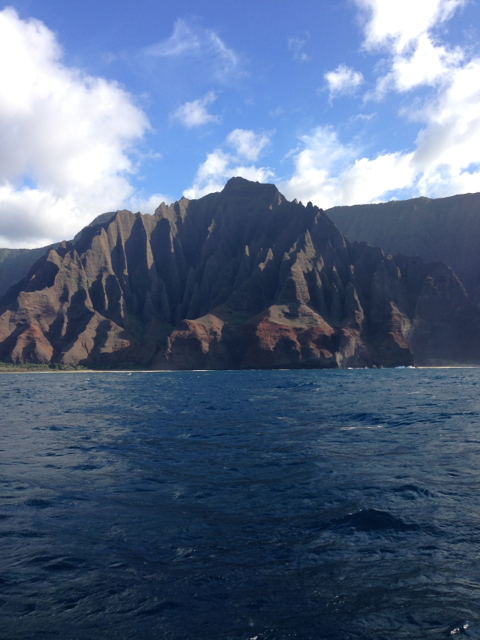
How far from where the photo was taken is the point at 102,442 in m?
26.6

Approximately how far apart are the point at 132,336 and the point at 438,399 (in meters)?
163

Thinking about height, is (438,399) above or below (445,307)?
below

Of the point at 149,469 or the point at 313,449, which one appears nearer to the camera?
the point at 149,469

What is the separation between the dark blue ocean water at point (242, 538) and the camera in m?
8.78

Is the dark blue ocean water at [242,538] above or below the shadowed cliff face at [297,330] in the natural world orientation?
below

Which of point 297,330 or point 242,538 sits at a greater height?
point 297,330

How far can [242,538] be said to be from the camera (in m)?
12.4

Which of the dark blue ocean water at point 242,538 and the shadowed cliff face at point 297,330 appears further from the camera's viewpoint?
the shadowed cliff face at point 297,330

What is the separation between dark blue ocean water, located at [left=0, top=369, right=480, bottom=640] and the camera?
878 centimetres

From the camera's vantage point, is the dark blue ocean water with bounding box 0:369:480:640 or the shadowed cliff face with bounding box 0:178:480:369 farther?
the shadowed cliff face with bounding box 0:178:480:369

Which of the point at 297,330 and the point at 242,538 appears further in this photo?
the point at 297,330

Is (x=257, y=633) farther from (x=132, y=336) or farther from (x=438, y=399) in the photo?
(x=132, y=336)

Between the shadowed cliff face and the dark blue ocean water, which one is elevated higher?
the shadowed cliff face

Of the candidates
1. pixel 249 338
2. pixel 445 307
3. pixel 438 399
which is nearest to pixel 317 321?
pixel 249 338
